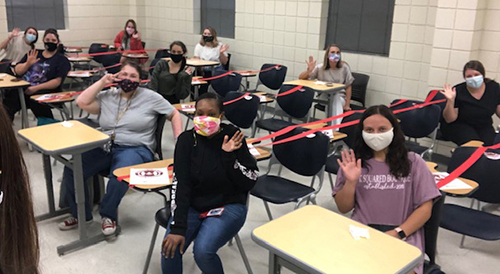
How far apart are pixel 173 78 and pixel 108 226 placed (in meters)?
2.40

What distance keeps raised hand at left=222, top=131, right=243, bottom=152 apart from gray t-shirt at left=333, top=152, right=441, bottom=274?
2.02ft

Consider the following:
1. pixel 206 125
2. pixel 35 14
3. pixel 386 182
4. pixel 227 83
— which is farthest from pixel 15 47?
pixel 386 182

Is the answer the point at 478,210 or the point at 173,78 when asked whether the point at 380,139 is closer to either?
the point at 478,210

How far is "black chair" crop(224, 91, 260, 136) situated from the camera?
4895mm

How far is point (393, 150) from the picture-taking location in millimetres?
2447

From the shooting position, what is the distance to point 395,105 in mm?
4949

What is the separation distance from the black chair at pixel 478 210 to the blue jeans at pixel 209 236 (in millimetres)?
1310

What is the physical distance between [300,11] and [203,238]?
5068mm

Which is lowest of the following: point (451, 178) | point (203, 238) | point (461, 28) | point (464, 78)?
point (203, 238)

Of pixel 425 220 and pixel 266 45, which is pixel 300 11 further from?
pixel 425 220

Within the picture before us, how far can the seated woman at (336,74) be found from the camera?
5.91m

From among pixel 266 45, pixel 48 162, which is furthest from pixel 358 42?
pixel 48 162

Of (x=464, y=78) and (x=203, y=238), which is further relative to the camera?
(x=464, y=78)

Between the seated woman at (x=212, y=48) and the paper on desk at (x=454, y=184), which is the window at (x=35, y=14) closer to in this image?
the seated woman at (x=212, y=48)
